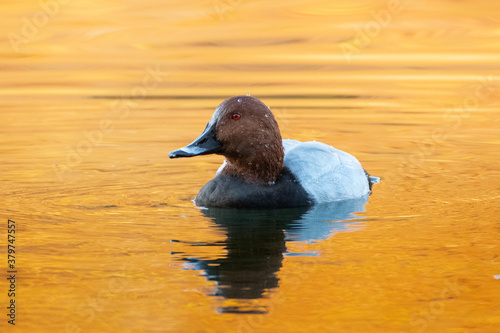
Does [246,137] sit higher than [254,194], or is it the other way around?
[246,137]

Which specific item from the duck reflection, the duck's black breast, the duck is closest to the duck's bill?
the duck

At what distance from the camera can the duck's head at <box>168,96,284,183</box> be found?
26.3 ft

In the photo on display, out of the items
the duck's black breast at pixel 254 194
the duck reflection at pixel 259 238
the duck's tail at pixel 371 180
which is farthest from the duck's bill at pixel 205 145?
the duck's tail at pixel 371 180

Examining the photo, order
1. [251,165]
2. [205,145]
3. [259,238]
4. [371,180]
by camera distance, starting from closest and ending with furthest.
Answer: [259,238] < [205,145] < [251,165] < [371,180]

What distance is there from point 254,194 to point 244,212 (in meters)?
0.18

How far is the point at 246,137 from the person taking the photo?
26.3ft

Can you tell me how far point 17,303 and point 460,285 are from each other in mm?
2833

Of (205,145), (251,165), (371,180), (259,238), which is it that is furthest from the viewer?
(371,180)

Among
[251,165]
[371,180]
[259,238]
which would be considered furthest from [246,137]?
[371,180]

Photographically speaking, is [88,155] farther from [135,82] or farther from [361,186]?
[135,82]

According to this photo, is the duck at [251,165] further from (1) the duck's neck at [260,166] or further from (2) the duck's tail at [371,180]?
(2) the duck's tail at [371,180]

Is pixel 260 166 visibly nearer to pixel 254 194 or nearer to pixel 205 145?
pixel 254 194

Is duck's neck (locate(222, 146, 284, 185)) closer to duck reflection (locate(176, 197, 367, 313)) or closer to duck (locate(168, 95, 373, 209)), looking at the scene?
duck (locate(168, 95, 373, 209))

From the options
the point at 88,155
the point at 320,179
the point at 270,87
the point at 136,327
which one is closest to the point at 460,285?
the point at 136,327
